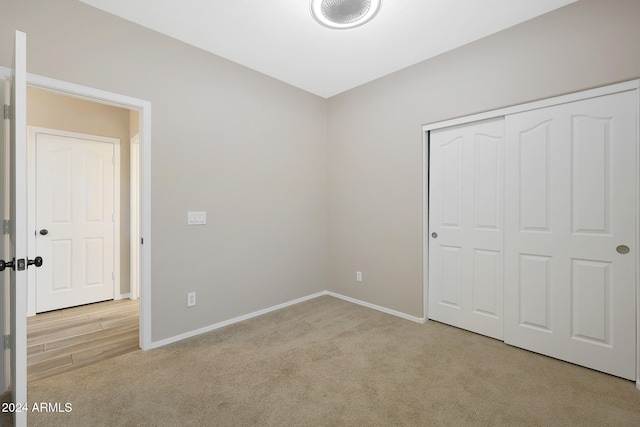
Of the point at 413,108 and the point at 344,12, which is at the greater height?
the point at 344,12

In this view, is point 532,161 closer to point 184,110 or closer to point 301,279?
point 301,279

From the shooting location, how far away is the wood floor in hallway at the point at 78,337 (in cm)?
228

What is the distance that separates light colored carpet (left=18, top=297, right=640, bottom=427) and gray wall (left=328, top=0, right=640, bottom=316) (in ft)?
3.08

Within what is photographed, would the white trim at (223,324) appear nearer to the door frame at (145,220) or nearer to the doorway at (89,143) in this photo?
the door frame at (145,220)

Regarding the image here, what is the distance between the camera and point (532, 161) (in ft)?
7.91

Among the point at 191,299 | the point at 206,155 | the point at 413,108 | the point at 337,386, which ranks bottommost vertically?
the point at 337,386

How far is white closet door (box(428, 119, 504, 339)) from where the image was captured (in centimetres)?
266

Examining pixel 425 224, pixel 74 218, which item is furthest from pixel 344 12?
pixel 74 218

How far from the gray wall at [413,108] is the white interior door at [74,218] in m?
3.04

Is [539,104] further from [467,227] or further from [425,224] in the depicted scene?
[425,224]

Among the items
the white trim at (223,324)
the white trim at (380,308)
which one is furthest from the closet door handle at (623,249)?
the white trim at (223,324)

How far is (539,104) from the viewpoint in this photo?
2.35 metres

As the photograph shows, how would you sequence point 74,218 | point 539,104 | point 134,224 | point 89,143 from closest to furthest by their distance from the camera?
point 539,104, point 74,218, point 89,143, point 134,224

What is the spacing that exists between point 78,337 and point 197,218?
1601 mm
